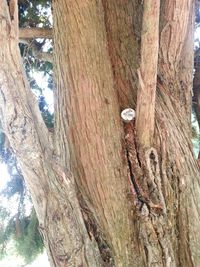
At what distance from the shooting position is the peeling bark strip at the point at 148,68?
1.92m

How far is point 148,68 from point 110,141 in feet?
1.32

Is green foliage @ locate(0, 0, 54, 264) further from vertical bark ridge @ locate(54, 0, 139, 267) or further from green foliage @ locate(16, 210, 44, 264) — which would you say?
vertical bark ridge @ locate(54, 0, 139, 267)

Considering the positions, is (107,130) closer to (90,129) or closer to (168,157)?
(90,129)

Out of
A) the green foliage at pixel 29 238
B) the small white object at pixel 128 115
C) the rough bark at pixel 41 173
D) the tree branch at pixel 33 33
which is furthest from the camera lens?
the green foliage at pixel 29 238

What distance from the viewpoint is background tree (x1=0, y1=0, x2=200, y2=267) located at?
1843 mm

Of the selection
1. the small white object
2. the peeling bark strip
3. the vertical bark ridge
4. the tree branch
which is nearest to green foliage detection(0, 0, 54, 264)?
the tree branch

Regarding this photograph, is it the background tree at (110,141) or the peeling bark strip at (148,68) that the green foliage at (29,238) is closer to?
the background tree at (110,141)

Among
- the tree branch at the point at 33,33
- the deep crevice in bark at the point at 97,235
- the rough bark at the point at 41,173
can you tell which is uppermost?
the tree branch at the point at 33,33

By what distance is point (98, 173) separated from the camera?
6.79 feet

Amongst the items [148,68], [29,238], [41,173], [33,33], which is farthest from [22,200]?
[148,68]

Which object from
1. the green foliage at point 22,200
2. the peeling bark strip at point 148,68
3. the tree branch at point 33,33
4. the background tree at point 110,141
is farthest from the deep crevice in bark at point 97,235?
the tree branch at point 33,33

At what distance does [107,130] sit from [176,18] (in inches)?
29.9

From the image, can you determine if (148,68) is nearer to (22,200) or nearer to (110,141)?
(110,141)

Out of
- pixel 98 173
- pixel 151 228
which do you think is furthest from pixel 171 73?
pixel 151 228
